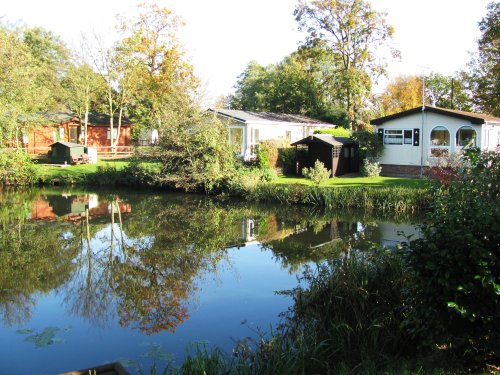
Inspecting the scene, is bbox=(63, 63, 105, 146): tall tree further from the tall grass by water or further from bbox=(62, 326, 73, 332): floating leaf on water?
bbox=(62, 326, 73, 332): floating leaf on water

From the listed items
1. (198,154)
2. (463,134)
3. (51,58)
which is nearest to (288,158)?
(198,154)

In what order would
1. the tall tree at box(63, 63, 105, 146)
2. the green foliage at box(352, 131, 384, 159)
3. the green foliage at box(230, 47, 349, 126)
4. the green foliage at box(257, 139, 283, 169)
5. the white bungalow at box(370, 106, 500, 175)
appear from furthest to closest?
1. the tall tree at box(63, 63, 105, 146)
2. the green foliage at box(230, 47, 349, 126)
3. the green foliage at box(257, 139, 283, 169)
4. the green foliage at box(352, 131, 384, 159)
5. the white bungalow at box(370, 106, 500, 175)

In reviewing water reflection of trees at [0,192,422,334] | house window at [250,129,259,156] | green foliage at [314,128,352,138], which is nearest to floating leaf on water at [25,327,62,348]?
water reflection of trees at [0,192,422,334]

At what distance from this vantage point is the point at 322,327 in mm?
6574

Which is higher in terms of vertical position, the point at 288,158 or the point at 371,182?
the point at 288,158

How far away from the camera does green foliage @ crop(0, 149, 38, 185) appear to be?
28047 millimetres

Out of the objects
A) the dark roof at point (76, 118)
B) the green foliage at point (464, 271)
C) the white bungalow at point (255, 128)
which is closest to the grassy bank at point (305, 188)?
the white bungalow at point (255, 128)

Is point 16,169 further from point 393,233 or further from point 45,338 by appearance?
point 45,338

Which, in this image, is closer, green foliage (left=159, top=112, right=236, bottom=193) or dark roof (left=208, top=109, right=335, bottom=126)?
green foliage (left=159, top=112, right=236, bottom=193)

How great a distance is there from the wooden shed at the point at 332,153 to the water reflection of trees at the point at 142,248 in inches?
281

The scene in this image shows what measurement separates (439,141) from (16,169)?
904 inches

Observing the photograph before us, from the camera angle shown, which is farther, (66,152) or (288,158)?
(66,152)

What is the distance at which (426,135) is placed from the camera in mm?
25641

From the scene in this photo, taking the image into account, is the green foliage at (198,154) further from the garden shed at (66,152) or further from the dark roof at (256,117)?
the garden shed at (66,152)
